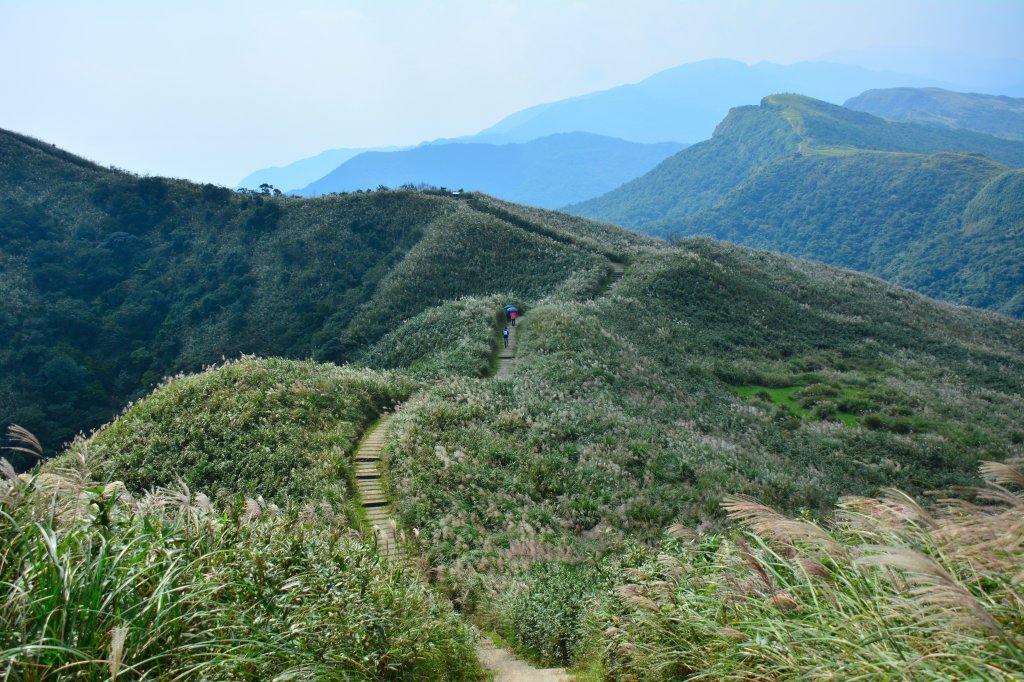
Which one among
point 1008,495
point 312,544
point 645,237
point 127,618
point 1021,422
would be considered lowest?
point 1021,422

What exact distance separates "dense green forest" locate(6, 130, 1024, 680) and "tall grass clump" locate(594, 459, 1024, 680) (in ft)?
0.11

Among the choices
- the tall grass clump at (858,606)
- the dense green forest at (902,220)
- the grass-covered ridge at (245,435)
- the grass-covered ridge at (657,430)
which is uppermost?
the dense green forest at (902,220)

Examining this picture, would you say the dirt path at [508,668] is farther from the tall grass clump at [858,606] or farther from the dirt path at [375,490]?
the dirt path at [375,490]

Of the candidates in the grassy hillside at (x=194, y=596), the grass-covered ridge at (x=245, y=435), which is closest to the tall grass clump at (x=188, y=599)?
the grassy hillside at (x=194, y=596)

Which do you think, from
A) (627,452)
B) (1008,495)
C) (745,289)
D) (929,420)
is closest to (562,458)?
(627,452)

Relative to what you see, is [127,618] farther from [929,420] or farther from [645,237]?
[645,237]

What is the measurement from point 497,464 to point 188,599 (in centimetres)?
985

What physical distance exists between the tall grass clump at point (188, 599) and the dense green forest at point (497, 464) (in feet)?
0.12

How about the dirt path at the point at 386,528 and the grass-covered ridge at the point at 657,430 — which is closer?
the dirt path at the point at 386,528

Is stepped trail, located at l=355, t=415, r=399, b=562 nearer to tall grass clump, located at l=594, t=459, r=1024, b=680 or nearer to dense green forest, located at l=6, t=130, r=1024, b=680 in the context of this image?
dense green forest, located at l=6, t=130, r=1024, b=680

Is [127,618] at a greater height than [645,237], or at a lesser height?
lesser

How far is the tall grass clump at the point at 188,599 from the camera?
3.36 meters

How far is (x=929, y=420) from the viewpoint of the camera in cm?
2191

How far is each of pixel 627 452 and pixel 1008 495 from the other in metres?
11.0
